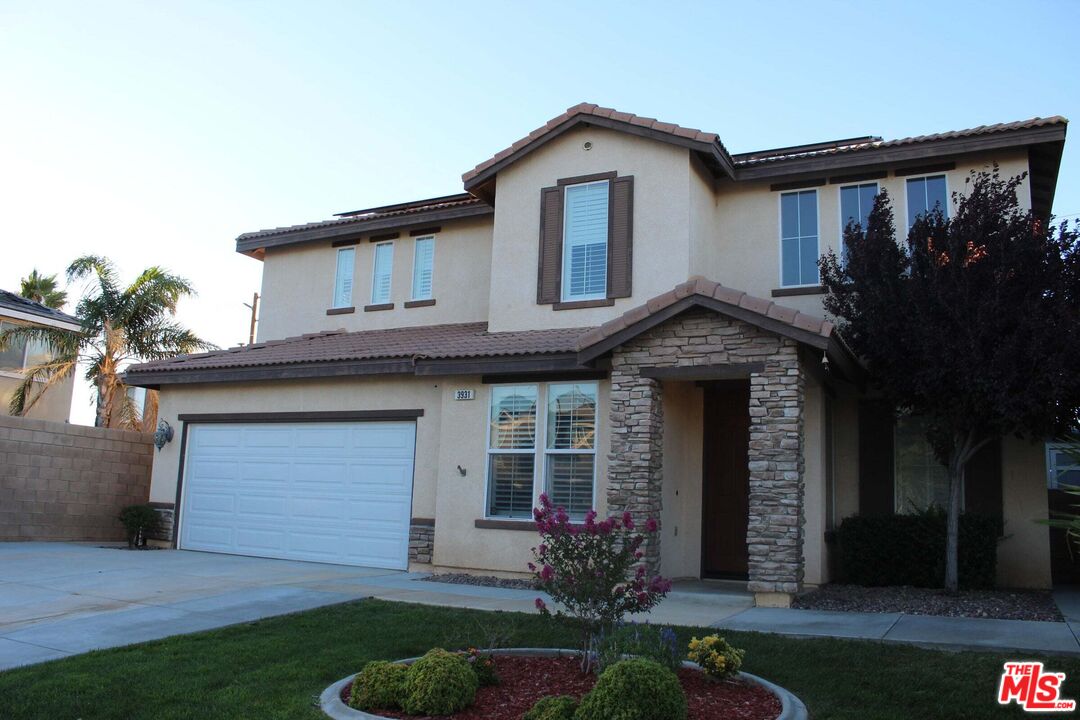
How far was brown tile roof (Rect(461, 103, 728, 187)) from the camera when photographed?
45.1 feet

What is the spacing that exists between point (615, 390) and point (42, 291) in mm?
27805

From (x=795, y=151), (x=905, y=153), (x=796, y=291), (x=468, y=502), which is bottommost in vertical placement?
(x=468, y=502)

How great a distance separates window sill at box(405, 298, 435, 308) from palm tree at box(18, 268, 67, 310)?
68.0 ft

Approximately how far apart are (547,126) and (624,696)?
36.6 feet

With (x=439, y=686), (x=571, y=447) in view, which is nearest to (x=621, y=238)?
(x=571, y=447)

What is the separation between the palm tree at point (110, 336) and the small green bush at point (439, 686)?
2051 cm

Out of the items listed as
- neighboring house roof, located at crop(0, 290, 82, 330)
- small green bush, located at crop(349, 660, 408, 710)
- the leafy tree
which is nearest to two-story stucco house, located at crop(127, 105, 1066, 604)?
the leafy tree

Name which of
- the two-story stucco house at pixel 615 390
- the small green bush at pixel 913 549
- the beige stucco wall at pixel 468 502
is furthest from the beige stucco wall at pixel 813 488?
the beige stucco wall at pixel 468 502

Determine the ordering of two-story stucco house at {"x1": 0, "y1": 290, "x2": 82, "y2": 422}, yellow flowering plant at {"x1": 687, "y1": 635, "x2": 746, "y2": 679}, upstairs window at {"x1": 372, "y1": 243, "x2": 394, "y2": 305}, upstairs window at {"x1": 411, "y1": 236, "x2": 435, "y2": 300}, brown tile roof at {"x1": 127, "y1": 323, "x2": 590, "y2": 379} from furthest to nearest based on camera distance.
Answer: two-story stucco house at {"x1": 0, "y1": 290, "x2": 82, "y2": 422} → upstairs window at {"x1": 372, "y1": 243, "x2": 394, "y2": 305} → upstairs window at {"x1": 411, "y1": 236, "x2": 435, "y2": 300} → brown tile roof at {"x1": 127, "y1": 323, "x2": 590, "y2": 379} → yellow flowering plant at {"x1": 687, "y1": 635, "x2": 746, "y2": 679}

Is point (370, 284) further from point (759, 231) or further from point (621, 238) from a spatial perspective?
point (759, 231)

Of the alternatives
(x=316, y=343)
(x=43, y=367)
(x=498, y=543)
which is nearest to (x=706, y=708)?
(x=498, y=543)

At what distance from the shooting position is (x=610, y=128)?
1470 cm

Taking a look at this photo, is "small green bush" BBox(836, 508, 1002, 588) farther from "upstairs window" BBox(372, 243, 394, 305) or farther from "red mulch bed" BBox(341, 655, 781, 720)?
"upstairs window" BBox(372, 243, 394, 305)

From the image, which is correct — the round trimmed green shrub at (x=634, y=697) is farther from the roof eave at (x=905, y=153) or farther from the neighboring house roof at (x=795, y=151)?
the roof eave at (x=905, y=153)
